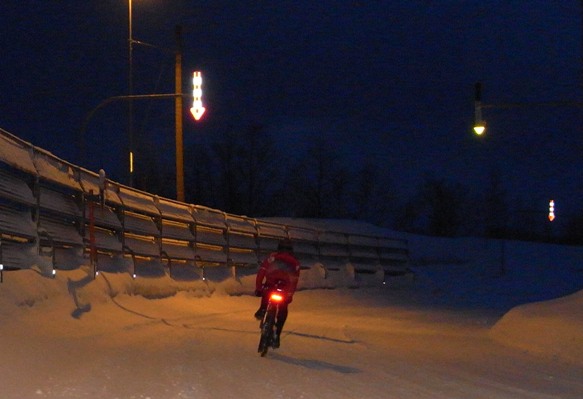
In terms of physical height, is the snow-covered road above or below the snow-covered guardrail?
below

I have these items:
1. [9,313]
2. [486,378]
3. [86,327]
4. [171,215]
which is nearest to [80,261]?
[86,327]

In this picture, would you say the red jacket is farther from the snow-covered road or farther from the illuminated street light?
the illuminated street light

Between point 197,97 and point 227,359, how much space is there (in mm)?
18361

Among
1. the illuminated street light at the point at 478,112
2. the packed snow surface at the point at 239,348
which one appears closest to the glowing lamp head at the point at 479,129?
the illuminated street light at the point at 478,112

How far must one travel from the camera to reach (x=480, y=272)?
53.7 m

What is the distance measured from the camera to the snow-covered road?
8789mm

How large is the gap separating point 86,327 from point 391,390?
5.32 meters

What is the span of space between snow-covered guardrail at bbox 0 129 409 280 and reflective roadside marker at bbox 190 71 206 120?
447 cm

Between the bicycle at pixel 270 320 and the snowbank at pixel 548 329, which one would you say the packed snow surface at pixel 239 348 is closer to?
the snowbank at pixel 548 329

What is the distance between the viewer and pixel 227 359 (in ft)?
36.0

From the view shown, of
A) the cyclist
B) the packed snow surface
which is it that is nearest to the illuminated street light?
the packed snow surface

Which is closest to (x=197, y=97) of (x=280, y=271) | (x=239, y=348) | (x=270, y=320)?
(x=280, y=271)

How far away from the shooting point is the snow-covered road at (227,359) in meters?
8.79

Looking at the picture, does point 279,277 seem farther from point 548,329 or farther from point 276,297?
point 548,329
